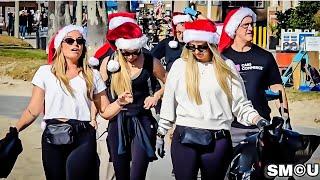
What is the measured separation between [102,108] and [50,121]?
0.37 meters

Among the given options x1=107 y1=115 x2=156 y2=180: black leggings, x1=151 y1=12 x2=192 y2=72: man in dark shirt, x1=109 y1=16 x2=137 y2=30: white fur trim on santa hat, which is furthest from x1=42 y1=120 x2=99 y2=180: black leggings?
x1=151 y1=12 x2=192 y2=72: man in dark shirt

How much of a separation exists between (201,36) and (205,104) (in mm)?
553

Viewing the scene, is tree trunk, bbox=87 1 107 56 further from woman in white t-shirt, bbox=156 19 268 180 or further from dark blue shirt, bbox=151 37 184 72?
woman in white t-shirt, bbox=156 19 268 180

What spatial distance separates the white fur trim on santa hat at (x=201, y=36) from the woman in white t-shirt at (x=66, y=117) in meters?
0.58

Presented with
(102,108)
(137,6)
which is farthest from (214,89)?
(137,6)

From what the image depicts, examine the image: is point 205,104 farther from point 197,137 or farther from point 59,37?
point 59,37

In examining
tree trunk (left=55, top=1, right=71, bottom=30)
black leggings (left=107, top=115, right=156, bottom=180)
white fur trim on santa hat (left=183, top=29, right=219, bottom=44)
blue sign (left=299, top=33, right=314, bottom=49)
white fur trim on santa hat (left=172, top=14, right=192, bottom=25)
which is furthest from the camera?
tree trunk (left=55, top=1, right=71, bottom=30)

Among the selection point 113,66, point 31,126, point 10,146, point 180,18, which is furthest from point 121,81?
point 31,126

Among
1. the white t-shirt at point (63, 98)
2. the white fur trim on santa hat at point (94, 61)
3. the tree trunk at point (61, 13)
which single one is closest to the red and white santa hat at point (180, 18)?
the white fur trim on santa hat at point (94, 61)

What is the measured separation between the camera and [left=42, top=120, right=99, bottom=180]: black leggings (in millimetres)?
4574

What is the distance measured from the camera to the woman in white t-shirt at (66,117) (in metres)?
4.58

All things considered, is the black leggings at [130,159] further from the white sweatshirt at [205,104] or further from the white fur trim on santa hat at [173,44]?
the white fur trim on santa hat at [173,44]

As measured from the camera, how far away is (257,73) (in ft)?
17.5

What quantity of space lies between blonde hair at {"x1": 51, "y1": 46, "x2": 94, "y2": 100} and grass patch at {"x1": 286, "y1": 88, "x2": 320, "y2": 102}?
7.66 metres
